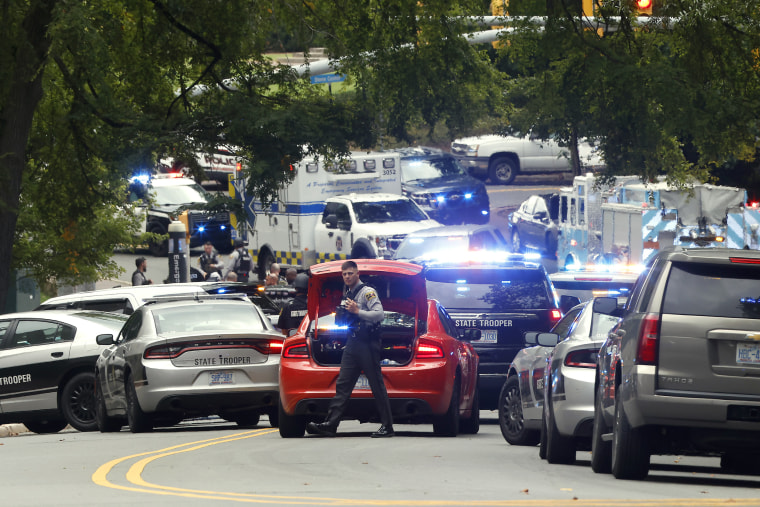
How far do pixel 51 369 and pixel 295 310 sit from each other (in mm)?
3448

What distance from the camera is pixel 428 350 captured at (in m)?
13.9

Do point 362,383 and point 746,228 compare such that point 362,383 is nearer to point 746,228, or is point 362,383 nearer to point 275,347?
point 275,347

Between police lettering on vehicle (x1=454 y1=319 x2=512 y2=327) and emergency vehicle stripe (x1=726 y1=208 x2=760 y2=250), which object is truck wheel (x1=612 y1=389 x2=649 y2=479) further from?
emergency vehicle stripe (x1=726 y1=208 x2=760 y2=250)

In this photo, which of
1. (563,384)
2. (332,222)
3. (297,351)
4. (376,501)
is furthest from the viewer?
(332,222)

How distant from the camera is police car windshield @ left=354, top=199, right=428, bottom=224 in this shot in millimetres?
34781

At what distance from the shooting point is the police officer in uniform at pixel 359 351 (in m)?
13.4

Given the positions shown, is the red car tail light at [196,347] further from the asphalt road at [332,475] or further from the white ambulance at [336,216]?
the white ambulance at [336,216]

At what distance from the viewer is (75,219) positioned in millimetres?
23312

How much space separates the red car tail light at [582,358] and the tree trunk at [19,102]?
10638mm

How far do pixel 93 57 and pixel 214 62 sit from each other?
299 centimetres

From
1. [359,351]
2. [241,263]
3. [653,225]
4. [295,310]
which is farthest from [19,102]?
[653,225]

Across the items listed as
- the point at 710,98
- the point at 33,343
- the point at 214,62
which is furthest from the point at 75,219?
the point at 710,98

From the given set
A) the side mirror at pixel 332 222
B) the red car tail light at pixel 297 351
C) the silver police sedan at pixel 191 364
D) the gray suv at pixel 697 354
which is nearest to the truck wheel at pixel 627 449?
the gray suv at pixel 697 354

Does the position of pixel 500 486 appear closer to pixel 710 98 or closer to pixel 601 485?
pixel 601 485
